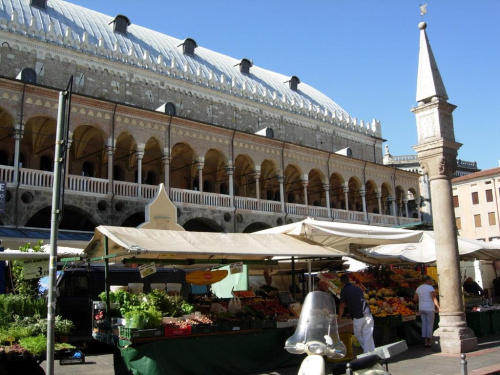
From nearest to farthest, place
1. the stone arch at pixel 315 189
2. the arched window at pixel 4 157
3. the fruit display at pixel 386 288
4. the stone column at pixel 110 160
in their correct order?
the fruit display at pixel 386 288, the stone column at pixel 110 160, the arched window at pixel 4 157, the stone arch at pixel 315 189

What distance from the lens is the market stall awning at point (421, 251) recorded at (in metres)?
11.9

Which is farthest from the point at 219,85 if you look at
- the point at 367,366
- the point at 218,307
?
the point at 367,366

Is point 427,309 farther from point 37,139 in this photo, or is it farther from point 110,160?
point 37,139

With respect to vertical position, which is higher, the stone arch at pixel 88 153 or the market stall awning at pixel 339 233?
the stone arch at pixel 88 153

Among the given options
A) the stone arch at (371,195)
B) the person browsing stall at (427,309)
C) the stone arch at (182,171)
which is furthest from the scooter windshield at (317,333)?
the stone arch at (371,195)

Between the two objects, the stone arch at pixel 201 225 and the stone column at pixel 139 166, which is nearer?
the stone column at pixel 139 166

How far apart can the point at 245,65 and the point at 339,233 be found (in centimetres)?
2478

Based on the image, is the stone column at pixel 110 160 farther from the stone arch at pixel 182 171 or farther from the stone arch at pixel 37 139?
the stone arch at pixel 182 171

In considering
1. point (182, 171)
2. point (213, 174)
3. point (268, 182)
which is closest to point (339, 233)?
point (182, 171)

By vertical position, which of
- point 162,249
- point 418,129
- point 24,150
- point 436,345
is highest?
point 24,150

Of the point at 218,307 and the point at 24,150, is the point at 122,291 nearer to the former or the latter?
the point at 218,307

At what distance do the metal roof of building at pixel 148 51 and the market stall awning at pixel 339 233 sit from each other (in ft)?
53.6

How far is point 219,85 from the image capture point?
89.9 ft

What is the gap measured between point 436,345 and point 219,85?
20.6 m
